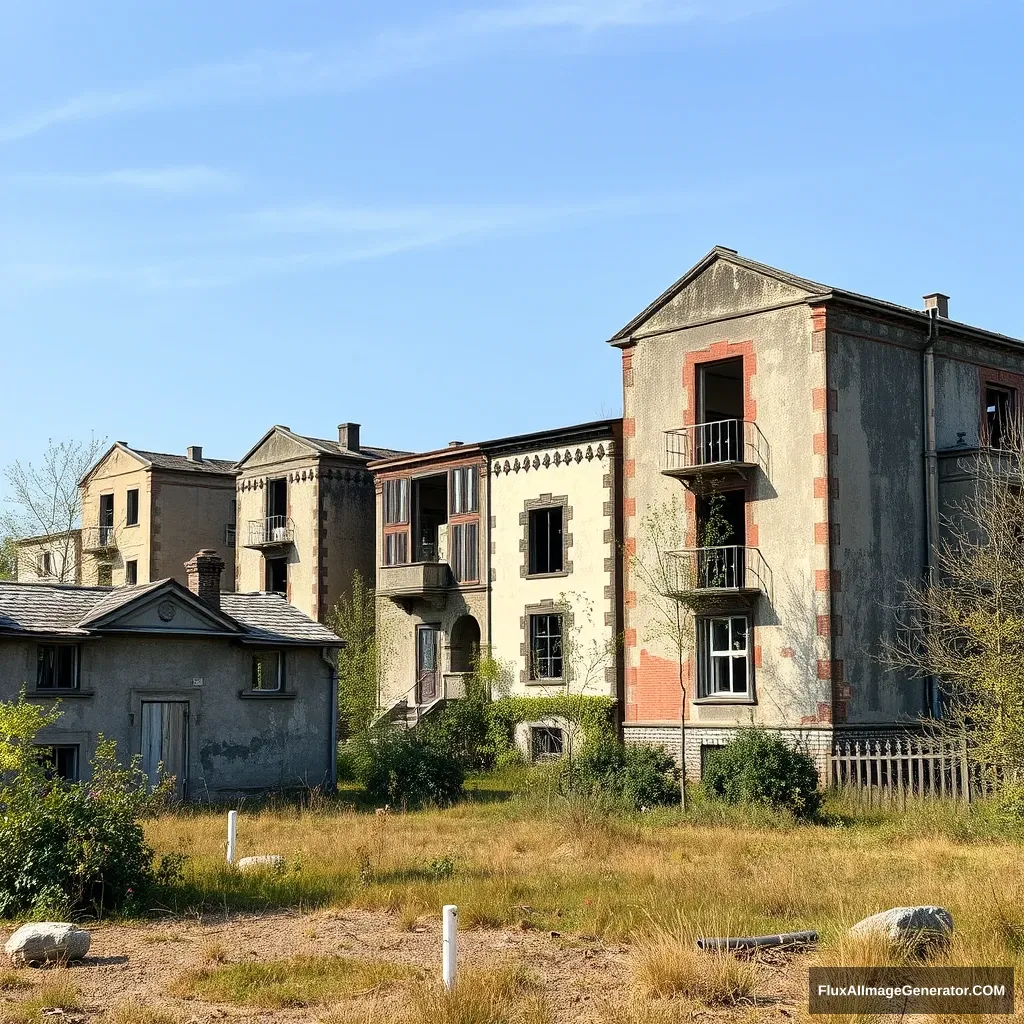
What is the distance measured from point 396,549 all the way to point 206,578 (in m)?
12.6

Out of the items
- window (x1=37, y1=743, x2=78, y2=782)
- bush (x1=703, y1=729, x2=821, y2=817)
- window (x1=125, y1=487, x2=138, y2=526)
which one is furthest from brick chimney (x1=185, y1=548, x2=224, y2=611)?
window (x1=125, y1=487, x2=138, y2=526)

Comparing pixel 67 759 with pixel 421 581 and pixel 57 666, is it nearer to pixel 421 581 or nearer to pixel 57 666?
pixel 57 666

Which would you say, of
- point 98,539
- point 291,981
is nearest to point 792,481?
point 291,981

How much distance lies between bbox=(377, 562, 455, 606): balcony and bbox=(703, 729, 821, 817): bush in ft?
49.7

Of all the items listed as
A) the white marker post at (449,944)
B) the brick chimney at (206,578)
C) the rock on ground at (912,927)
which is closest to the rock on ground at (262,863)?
the white marker post at (449,944)

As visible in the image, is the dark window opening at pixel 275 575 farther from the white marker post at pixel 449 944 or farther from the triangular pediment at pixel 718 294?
the white marker post at pixel 449 944

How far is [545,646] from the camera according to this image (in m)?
37.4

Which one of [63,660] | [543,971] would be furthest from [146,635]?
[543,971]

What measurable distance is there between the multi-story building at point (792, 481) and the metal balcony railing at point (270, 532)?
17.8m

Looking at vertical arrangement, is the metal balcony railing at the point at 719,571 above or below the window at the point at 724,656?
above

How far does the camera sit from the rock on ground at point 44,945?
43.2ft

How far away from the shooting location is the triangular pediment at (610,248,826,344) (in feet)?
99.4

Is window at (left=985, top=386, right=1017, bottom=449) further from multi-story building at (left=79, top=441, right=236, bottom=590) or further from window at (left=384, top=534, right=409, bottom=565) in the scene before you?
multi-story building at (left=79, top=441, right=236, bottom=590)

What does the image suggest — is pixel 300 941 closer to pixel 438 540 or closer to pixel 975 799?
pixel 975 799
